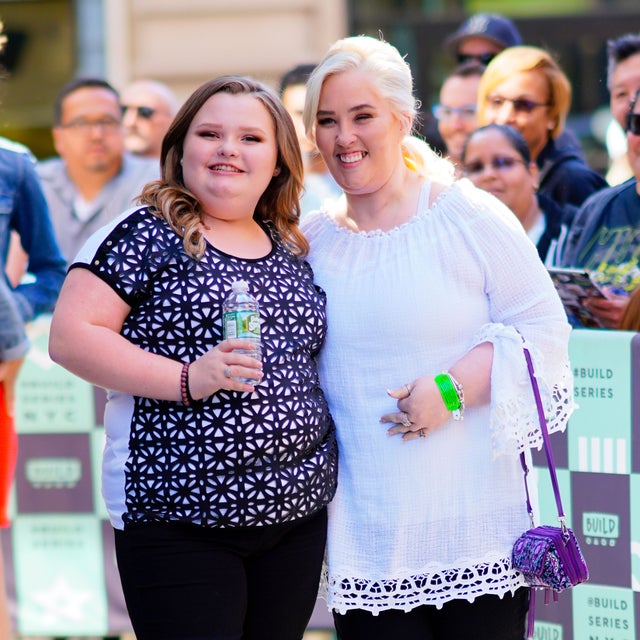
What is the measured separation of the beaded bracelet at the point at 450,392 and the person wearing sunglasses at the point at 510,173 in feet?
6.66

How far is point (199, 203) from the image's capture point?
2.73 m

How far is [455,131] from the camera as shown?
5762mm

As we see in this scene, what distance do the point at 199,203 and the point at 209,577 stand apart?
0.87 m

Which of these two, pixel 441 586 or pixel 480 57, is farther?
pixel 480 57

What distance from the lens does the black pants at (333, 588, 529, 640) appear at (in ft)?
9.14

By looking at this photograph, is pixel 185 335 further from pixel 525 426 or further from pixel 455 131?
pixel 455 131

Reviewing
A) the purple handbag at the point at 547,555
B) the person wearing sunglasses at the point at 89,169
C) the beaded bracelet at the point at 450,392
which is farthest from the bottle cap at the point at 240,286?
the person wearing sunglasses at the point at 89,169

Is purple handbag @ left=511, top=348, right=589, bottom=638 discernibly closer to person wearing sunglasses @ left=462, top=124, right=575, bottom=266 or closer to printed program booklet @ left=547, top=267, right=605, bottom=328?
printed program booklet @ left=547, top=267, right=605, bottom=328

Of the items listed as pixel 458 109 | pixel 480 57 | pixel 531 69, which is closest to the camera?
pixel 531 69

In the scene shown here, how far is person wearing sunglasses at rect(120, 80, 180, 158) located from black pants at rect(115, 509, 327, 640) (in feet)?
13.7

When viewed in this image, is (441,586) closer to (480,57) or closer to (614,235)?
(614,235)

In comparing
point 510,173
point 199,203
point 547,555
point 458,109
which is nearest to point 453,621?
point 547,555

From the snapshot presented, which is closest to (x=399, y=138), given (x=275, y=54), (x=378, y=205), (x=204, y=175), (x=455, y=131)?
(x=378, y=205)

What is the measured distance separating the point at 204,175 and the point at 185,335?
393 millimetres
